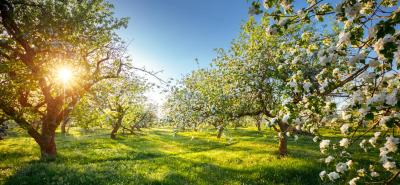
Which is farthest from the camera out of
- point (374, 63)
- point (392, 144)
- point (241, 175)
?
point (241, 175)

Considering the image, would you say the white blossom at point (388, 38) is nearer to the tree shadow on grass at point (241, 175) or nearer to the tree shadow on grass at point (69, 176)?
the tree shadow on grass at point (241, 175)

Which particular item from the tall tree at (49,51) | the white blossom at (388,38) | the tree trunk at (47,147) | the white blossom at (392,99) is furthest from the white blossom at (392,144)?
the tree trunk at (47,147)

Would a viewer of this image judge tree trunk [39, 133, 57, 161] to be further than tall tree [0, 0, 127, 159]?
Yes

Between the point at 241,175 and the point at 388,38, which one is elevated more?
the point at 388,38

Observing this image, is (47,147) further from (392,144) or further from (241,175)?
(392,144)

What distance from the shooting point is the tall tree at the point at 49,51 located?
14195mm

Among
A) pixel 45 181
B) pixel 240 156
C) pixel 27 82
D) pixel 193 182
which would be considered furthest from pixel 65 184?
pixel 240 156

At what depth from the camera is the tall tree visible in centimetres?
1420

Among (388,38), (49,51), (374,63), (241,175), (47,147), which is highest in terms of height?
(49,51)

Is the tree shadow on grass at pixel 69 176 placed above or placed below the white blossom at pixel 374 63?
below

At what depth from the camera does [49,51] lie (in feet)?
44.5

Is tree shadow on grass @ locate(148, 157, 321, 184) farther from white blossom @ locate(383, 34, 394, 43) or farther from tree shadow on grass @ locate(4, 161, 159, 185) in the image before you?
white blossom @ locate(383, 34, 394, 43)

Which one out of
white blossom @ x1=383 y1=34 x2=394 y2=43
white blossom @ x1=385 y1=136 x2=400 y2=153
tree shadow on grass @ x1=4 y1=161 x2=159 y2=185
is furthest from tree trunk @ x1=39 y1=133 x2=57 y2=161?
white blossom @ x1=383 y1=34 x2=394 y2=43

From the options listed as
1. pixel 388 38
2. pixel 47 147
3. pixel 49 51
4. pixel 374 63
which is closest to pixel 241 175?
pixel 49 51
